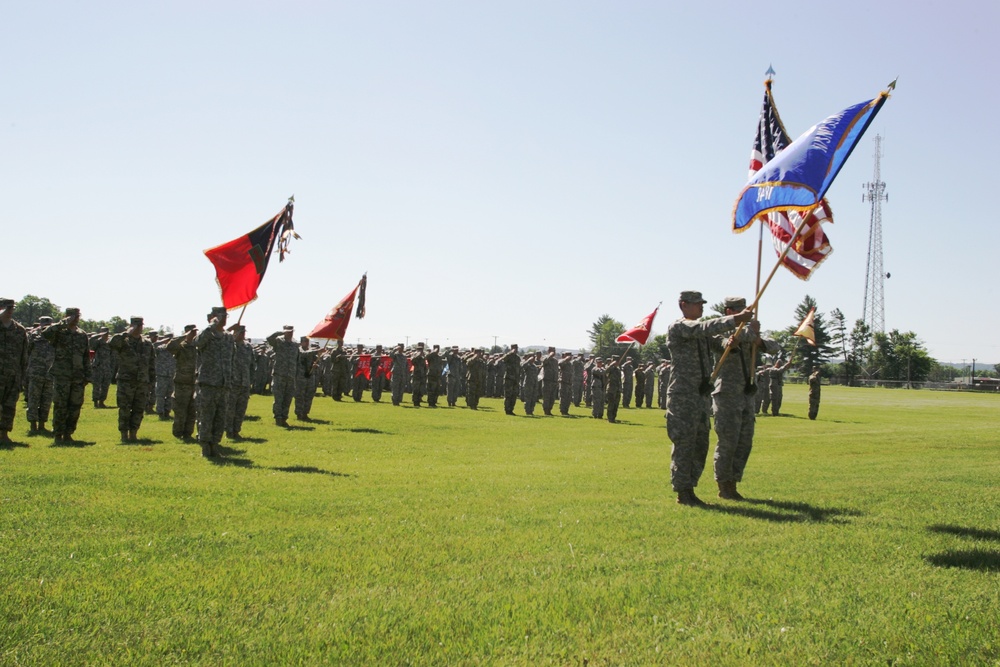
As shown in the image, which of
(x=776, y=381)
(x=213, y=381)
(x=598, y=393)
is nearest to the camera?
(x=213, y=381)

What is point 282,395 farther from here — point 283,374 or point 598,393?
point 598,393

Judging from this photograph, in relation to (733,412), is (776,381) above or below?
above

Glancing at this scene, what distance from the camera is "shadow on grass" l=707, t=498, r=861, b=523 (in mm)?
7695

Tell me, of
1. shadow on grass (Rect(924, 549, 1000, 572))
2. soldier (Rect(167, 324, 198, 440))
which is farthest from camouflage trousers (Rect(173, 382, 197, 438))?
shadow on grass (Rect(924, 549, 1000, 572))

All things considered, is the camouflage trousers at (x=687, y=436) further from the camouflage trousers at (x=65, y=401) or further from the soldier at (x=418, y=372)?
the soldier at (x=418, y=372)

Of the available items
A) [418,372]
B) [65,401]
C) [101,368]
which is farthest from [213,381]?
[418,372]

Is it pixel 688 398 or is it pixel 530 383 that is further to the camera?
pixel 530 383

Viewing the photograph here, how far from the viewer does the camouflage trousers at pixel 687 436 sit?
28.2 feet

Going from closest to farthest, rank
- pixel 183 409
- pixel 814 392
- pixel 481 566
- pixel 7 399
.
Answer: pixel 481 566 < pixel 7 399 < pixel 183 409 < pixel 814 392

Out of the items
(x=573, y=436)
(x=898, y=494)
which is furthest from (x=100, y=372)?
(x=898, y=494)

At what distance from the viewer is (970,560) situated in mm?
6000

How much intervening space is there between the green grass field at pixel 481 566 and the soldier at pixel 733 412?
43 centimetres

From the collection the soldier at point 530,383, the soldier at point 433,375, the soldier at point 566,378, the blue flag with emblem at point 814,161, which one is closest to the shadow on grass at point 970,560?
the blue flag with emblem at point 814,161

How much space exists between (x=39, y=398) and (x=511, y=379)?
16.1m
